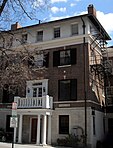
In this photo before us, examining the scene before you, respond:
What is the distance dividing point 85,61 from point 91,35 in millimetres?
3166

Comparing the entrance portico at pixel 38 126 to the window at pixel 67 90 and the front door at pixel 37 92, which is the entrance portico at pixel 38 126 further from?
the front door at pixel 37 92

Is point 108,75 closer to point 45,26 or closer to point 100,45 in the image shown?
point 100,45

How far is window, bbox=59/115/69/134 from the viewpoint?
26.2m

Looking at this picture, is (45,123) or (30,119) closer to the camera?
(45,123)

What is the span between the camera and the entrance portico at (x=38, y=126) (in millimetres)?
25323

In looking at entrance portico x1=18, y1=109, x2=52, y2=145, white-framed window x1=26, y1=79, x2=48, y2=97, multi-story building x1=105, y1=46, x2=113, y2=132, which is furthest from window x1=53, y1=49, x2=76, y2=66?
multi-story building x1=105, y1=46, x2=113, y2=132

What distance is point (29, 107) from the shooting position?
2645cm

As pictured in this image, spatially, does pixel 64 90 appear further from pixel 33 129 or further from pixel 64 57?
pixel 33 129

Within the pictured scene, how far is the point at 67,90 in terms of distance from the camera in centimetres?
2703

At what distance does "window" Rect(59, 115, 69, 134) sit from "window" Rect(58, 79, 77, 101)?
1829 mm

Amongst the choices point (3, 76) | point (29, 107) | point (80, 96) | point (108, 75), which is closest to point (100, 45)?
point (108, 75)

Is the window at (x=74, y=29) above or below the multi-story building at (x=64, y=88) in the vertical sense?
above

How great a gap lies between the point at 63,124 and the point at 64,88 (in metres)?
3.68

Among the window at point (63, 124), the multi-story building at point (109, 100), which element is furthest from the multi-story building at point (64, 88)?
the multi-story building at point (109, 100)
